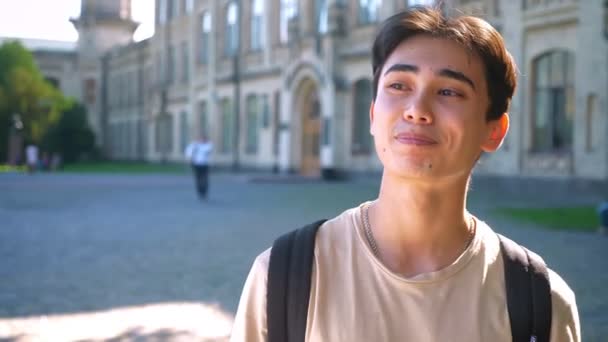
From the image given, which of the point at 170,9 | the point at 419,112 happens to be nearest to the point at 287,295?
the point at 419,112

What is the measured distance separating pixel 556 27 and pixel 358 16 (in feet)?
36.7

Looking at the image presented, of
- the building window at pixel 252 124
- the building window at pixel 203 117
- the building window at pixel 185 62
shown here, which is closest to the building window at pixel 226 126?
the building window at pixel 252 124

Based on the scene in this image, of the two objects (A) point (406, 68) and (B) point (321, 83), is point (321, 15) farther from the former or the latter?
(A) point (406, 68)

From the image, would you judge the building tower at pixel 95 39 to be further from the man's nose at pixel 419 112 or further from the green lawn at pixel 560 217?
the man's nose at pixel 419 112

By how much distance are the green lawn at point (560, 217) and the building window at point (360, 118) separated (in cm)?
1366

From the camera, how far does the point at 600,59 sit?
1944 cm

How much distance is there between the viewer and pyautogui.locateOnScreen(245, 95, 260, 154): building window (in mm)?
38906

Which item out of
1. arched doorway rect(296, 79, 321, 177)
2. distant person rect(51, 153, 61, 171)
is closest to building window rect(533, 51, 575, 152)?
arched doorway rect(296, 79, 321, 177)

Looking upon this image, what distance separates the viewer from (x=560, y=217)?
15.2 m

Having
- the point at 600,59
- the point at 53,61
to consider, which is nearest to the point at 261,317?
the point at 600,59

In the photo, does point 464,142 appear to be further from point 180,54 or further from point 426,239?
point 180,54

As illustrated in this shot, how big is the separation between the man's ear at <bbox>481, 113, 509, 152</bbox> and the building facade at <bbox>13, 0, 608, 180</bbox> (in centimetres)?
29

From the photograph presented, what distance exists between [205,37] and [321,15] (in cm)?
1359

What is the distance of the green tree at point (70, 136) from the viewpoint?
182ft
